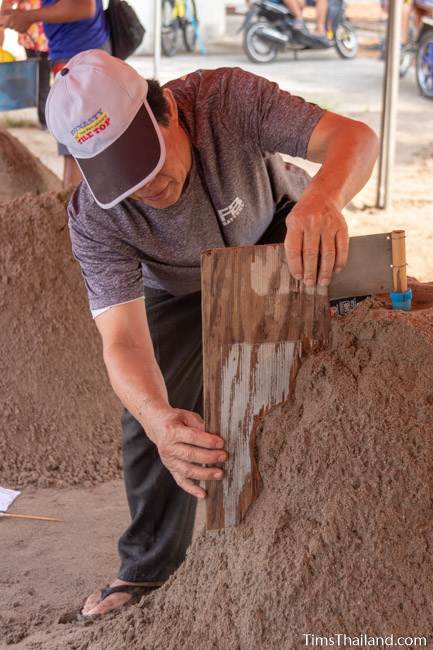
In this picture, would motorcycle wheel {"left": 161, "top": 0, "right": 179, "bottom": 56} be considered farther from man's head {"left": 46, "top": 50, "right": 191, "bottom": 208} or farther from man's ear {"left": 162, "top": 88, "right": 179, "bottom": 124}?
man's head {"left": 46, "top": 50, "right": 191, "bottom": 208}

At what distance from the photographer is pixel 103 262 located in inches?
84.6

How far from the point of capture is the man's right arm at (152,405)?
6.00ft

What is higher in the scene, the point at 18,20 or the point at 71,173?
the point at 18,20

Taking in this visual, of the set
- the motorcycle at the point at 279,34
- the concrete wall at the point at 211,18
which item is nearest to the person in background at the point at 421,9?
the motorcycle at the point at 279,34

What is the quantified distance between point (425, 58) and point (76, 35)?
5.96m

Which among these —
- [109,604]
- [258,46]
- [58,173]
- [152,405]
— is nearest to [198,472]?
[152,405]

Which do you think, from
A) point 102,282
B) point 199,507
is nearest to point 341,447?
point 102,282

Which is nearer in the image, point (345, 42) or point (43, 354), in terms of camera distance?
point (43, 354)

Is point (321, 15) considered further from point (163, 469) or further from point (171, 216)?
point (171, 216)

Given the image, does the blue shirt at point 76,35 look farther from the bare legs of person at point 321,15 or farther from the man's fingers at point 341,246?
the bare legs of person at point 321,15

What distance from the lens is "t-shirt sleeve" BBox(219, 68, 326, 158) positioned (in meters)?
1.99

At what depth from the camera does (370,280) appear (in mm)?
1715

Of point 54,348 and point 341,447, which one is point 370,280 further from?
point 54,348

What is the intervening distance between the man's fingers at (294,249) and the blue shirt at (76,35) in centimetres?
295
